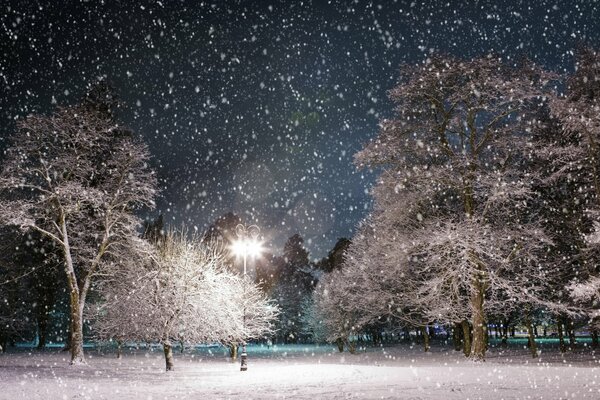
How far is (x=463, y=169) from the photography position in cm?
2111

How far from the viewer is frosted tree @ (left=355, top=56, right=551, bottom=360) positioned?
19.7 meters

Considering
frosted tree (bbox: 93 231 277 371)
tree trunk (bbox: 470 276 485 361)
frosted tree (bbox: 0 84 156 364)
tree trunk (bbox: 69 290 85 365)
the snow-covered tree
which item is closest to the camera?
frosted tree (bbox: 93 231 277 371)

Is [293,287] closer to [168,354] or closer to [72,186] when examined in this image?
[168,354]

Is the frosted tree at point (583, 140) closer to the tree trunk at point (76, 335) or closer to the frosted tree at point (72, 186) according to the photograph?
the frosted tree at point (72, 186)

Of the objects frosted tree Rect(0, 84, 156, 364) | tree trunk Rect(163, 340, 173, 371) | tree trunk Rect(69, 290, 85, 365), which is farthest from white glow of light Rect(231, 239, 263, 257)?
tree trunk Rect(69, 290, 85, 365)

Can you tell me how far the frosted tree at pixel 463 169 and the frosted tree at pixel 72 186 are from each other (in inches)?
477

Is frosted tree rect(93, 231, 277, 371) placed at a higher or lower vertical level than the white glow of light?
lower

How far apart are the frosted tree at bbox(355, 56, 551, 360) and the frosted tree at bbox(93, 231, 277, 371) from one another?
344 inches

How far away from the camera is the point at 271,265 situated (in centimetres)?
8144

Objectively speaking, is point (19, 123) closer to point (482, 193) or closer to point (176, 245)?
point (176, 245)

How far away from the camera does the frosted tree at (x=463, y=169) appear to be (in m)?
19.7

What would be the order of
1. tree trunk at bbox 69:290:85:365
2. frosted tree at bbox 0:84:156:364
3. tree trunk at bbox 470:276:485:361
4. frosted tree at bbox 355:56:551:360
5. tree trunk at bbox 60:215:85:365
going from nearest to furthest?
frosted tree at bbox 355:56:551:360
tree trunk at bbox 470:276:485:361
frosted tree at bbox 0:84:156:364
tree trunk at bbox 69:290:85:365
tree trunk at bbox 60:215:85:365

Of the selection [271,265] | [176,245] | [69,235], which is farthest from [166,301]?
[271,265]

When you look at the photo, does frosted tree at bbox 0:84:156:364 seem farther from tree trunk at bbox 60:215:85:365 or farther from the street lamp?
the street lamp
